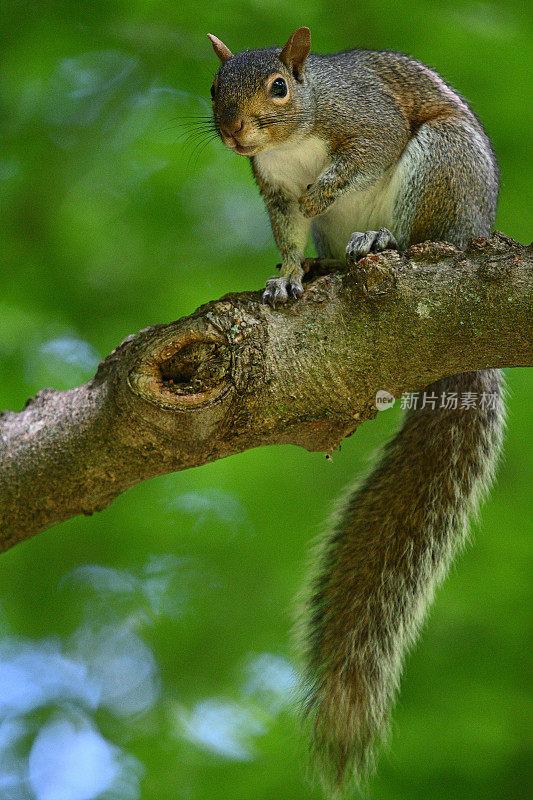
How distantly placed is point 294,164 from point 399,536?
1200mm

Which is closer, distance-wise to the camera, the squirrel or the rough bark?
the rough bark

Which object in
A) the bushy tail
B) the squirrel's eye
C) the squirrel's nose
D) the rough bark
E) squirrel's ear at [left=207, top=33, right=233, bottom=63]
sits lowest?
the bushy tail

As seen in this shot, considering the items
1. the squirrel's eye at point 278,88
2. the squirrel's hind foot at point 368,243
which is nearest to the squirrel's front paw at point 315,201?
the squirrel's hind foot at point 368,243

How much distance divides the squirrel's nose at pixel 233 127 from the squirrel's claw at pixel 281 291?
0.44 m

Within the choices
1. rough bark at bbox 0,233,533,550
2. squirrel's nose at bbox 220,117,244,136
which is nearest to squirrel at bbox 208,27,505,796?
squirrel's nose at bbox 220,117,244,136

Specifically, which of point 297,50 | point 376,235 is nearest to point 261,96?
point 297,50

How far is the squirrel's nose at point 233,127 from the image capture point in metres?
2.36

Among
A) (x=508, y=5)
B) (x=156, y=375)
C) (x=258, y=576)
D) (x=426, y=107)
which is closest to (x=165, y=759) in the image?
(x=258, y=576)

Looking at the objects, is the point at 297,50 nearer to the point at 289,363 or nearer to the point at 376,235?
the point at 376,235

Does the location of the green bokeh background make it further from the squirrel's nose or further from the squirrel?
the squirrel's nose

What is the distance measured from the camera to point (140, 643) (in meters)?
3.29

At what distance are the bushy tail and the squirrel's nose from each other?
95 centimetres

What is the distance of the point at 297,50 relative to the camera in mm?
2518

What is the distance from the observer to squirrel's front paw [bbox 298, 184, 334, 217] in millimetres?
2547
